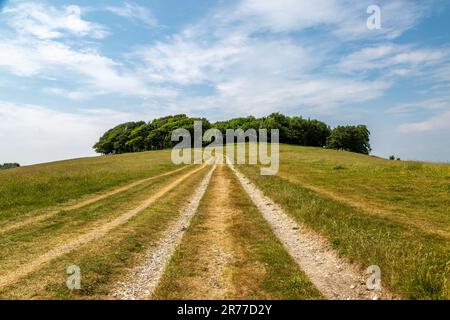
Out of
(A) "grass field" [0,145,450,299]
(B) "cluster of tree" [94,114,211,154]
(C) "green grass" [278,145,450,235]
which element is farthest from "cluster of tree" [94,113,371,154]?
(A) "grass field" [0,145,450,299]

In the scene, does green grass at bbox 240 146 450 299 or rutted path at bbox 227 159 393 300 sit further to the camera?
rutted path at bbox 227 159 393 300

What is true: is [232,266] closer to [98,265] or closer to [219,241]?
[219,241]

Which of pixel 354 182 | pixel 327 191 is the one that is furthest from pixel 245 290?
pixel 354 182

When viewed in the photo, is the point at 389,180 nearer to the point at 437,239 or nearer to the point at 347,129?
the point at 437,239

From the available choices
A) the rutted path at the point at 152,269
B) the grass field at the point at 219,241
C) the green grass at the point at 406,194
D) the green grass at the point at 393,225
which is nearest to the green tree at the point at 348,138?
the green grass at the point at 406,194

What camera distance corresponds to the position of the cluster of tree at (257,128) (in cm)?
14350

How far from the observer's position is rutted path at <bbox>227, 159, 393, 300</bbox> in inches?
359

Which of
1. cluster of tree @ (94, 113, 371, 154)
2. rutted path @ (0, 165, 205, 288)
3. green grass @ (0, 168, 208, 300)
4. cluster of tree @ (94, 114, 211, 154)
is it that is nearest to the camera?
green grass @ (0, 168, 208, 300)

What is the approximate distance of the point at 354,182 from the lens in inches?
1287

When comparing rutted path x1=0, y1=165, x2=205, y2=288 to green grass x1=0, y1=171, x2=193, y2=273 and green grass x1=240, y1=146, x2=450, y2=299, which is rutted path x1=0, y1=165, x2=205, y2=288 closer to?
green grass x1=0, y1=171, x2=193, y2=273

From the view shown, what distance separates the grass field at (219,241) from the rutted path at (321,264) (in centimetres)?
31

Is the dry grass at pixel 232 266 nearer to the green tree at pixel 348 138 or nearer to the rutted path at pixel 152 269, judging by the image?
the rutted path at pixel 152 269

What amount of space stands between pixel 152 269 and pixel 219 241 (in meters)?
3.65

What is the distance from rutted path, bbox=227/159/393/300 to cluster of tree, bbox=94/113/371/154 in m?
124
